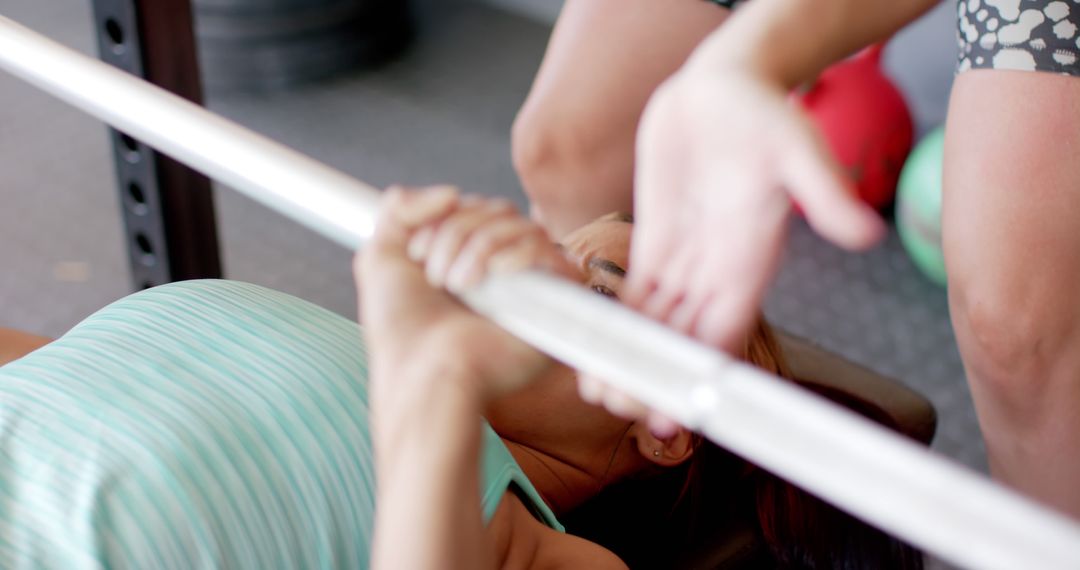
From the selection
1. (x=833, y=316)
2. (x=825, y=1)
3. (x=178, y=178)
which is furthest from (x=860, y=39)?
(x=833, y=316)

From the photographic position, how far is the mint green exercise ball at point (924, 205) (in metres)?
1.79

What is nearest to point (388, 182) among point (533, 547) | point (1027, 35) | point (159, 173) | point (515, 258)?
point (159, 173)

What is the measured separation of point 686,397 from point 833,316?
1482 mm

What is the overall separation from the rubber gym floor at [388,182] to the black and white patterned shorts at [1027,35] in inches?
36.9

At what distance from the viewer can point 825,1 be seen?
0.70 m

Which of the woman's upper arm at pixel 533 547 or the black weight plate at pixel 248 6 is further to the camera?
the black weight plate at pixel 248 6

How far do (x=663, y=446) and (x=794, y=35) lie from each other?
52cm

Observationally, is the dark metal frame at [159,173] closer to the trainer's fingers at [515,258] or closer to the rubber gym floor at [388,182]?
the rubber gym floor at [388,182]

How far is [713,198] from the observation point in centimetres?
59

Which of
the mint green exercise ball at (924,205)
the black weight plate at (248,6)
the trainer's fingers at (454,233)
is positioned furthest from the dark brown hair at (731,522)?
the black weight plate at (248,6)

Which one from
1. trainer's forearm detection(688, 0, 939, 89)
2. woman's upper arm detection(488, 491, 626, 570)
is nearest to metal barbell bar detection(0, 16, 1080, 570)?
trainer's forearm detection(688, 0, 939, 89)

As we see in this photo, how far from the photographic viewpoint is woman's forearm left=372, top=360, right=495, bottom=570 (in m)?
0.67

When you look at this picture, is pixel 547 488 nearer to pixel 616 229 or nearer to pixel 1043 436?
pixel 616 229

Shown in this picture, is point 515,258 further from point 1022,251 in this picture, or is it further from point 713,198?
point 1022,251
